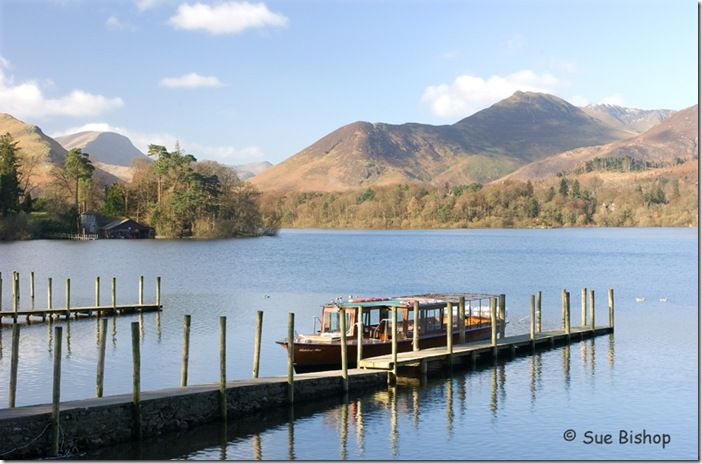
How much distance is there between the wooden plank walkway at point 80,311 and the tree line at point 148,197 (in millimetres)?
98860

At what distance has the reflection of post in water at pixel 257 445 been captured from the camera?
23.7 m

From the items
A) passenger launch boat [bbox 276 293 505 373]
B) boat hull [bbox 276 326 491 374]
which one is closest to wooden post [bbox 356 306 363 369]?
passenger launch boat [bbox 276 293 505 373]

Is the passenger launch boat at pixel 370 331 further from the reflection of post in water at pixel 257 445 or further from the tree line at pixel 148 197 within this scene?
the tree line at pixel 148 197

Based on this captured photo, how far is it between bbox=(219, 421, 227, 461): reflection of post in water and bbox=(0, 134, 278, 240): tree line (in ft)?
421

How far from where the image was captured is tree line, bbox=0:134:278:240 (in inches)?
5935

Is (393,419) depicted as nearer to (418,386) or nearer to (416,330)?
(418,386)

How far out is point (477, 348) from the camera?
123 feet

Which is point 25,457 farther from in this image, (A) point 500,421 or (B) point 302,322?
(B) point 302,322

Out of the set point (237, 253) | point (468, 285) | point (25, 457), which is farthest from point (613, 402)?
point (237, 253)

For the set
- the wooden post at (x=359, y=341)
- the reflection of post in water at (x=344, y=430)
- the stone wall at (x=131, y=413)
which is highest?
the wooden post at (x=359, y=341)

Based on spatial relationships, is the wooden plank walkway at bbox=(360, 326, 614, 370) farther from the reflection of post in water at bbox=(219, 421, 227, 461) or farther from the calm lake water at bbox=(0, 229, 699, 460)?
the reflection of post in water at bbox=(219, 421, 227, 461)

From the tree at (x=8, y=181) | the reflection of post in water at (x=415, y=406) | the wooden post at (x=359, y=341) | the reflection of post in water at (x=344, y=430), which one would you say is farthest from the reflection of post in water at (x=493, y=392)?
the tree at (x=8, y=181)

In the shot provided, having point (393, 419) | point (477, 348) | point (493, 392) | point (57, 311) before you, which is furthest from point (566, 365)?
point (57, 311)

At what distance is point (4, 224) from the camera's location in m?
137
